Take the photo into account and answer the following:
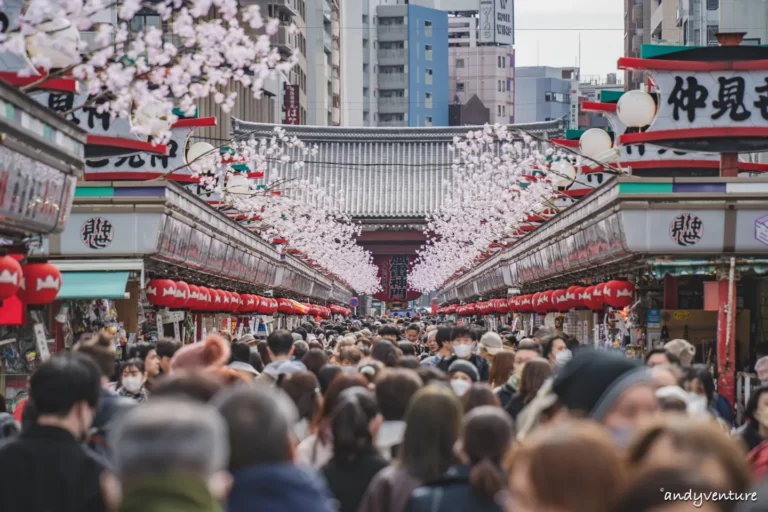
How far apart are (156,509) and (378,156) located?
75.5 m

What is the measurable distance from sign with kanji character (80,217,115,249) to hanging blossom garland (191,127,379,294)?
5.93 m

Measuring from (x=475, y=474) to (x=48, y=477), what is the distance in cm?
190

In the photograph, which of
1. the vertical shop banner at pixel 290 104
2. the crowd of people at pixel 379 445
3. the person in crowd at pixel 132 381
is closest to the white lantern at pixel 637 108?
the crowd of people at pixel 379 445

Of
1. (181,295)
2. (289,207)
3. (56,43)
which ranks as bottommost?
(181,295)

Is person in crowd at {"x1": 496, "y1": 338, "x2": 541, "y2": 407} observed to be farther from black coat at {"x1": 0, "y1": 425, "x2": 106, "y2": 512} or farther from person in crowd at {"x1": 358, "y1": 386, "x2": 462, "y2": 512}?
black coat at {"x1": 0, "y1": 425, "x2": 106, "y2": 512}

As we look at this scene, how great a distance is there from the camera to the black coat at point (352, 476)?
22.1 ft

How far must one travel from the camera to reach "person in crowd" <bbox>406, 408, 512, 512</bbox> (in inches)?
222

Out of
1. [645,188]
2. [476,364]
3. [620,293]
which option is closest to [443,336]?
[476,364]

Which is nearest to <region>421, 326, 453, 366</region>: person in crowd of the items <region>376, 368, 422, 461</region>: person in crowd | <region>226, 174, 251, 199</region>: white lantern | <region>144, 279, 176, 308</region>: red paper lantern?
<region>376, 368, 422, 461</region>: person in crowd

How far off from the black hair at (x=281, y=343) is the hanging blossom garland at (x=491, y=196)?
40.6ft

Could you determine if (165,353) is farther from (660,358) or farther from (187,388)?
(187,388)

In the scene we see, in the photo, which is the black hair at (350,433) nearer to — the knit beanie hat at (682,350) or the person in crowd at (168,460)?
the person in crowd at (168,460)

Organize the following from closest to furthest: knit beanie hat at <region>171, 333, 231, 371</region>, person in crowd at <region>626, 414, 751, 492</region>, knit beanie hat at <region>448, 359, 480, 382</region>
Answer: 1. person in crowd at <region>626, 414, 751, 492</region>
2. knit beanie hat at <region>171, 333, 231, 371</region>
3. knit beanie hat at <region>448, 359, 480, 382</region>

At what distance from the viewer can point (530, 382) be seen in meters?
9.44
